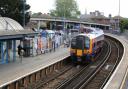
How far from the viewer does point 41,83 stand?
24828 mm

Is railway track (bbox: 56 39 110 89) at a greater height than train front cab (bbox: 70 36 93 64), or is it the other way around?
train front cab (bbox: 70 36 93 64)

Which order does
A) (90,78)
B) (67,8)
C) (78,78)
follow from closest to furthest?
(90,78)
(78,78)
(67,8)

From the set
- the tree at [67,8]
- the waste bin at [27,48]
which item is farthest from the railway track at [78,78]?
the tree at [67,8]

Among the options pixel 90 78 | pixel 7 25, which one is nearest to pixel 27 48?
pixel 7 25

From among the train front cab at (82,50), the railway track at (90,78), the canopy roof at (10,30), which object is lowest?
the railway track at (90,78)

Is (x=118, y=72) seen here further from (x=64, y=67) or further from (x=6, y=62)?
(x=6, y=62)

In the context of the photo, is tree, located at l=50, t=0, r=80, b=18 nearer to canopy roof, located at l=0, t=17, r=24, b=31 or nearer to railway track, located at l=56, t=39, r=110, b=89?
railway track, located at l=56, t=39, r=110, b=89

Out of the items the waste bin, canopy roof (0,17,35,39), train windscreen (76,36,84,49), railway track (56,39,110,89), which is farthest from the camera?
the waste bin

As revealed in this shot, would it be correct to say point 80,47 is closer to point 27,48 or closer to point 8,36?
point 27,48

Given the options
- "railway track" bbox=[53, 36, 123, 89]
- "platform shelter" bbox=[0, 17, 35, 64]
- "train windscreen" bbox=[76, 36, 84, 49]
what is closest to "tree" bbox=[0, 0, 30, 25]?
"train windscreen" bbox=[76, 36, 84, 49]

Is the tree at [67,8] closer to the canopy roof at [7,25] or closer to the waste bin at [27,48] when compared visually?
the waste bin at [27,48]

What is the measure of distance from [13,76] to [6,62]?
698 centimetres

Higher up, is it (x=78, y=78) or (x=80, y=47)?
(x=80, y=47)

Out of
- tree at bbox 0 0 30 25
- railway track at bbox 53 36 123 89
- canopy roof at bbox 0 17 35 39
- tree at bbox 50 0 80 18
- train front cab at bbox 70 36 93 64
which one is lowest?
railway track at bbox 53 36 123 89
